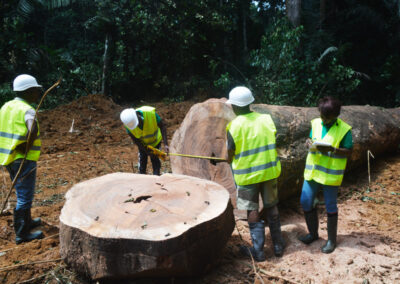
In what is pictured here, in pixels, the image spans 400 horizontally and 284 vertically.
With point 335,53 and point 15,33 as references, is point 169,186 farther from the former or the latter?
point 15,33

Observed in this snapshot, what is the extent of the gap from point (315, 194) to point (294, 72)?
20.8 ft

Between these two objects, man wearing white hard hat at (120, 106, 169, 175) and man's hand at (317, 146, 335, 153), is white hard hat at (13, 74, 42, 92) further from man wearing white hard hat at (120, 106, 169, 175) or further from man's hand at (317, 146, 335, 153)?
man's hand at (317, 146, 335, 153)

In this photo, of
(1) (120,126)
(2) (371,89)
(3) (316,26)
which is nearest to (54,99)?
(1) (120,126)

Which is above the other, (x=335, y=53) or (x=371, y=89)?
(x=335, y=53)

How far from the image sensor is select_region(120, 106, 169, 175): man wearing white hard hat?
4008 millimetres

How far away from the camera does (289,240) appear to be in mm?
3381

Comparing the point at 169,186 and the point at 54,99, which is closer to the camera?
the point at 169,186

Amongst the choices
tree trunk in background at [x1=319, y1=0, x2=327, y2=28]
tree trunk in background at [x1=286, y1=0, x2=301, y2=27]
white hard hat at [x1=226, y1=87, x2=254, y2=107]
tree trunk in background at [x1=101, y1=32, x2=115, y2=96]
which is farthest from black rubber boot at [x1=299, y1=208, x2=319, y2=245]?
tree trunk in background at [x1=101, y1=32, x2=115, y2=96]

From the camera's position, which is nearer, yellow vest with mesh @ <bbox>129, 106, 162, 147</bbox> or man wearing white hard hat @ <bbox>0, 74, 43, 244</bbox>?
man wearing white hard hat @ <bbox>0, 74, 43, 244</bbox>

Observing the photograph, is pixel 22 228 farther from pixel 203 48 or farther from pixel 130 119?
pixel 203 48

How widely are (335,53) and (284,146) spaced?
20.9 feet

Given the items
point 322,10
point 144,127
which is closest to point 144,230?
point 144,127

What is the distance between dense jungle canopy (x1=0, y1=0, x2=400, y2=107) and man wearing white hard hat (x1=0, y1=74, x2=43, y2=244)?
6676 millimetres

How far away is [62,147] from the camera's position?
24.5ft
